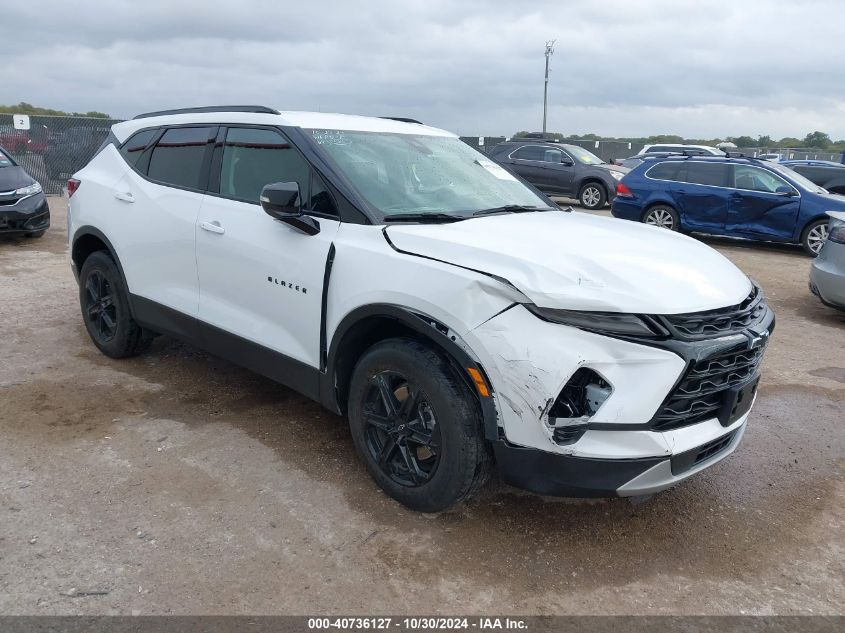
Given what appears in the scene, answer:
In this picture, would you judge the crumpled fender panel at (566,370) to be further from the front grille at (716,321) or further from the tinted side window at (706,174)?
the tinted side window at (706,174)

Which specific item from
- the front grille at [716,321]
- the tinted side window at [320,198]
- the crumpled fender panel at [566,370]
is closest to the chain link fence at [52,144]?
the tinted side window at [320,198]

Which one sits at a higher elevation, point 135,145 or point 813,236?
point 135,145

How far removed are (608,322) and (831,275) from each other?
5.29 meters

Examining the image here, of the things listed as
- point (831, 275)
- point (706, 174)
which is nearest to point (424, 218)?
point (831, 275)

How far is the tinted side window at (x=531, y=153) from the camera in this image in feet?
58.7

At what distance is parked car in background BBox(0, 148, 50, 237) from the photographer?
969 centimetres

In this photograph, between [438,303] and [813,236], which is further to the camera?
[813,236]

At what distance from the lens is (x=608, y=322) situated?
8.71 ft

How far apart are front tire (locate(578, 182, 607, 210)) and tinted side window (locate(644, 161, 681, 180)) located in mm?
4578

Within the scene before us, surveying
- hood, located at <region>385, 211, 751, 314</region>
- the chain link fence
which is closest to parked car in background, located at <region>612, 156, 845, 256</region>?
hood, located at <region>385, 211, 751, 314</region>

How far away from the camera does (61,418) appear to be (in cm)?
421

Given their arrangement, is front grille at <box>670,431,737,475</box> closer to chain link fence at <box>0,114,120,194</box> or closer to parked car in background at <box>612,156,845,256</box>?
parked car in background at <box>612,156,845,256</box>

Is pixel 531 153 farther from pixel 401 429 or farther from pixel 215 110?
pixel 401 429

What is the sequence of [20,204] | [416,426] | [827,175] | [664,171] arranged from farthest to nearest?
1. [827,175]
2. [664,171]
3. [20,204]
4. [416,426]
